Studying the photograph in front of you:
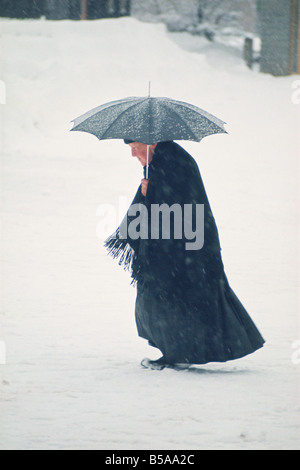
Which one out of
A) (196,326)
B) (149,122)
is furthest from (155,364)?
(149,122)

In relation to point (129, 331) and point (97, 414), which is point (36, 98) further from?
point (97, 414)

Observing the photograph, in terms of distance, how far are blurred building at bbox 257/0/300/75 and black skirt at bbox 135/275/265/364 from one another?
18.3 metres

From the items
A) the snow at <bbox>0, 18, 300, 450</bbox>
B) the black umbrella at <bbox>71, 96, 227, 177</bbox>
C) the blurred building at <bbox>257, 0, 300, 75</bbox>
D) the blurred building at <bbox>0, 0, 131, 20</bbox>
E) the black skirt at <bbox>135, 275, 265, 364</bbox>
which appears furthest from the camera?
the blurred building at <bbox>257, 0, 300, 75</bbox>

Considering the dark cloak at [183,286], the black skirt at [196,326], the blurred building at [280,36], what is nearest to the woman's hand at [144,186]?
the dark cloak at [183,286]

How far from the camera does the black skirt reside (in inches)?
213

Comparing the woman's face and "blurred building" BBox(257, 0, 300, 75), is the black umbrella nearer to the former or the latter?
the woman's face

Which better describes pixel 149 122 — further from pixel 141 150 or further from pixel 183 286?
pixel 183 286

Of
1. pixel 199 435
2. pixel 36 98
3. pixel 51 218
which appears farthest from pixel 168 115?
pixel 36 98

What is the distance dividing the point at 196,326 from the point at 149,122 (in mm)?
1370

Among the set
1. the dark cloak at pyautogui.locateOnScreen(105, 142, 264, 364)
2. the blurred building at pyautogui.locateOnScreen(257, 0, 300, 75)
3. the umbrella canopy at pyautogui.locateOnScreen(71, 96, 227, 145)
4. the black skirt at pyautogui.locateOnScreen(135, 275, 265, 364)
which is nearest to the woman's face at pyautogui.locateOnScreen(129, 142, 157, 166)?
the dark cloak at pyautogui.locateOnScreen(105, 142, 264, 364)

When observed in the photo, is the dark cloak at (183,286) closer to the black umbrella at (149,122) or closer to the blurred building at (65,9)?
the black umbrella at (149,122)

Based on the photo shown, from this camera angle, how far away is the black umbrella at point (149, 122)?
5152mm

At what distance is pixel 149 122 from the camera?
5227mm

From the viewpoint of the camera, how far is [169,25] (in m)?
27.0
